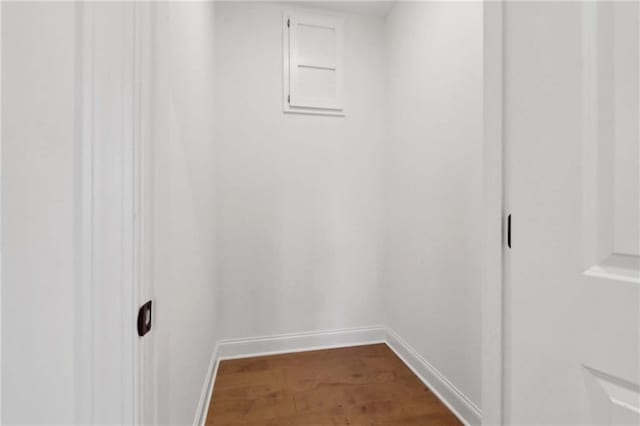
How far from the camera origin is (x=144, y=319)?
20.1 inches

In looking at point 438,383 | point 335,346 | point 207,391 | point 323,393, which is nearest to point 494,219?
point 438,383

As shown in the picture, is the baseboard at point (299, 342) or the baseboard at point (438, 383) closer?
the baseboard at point (438, 383)

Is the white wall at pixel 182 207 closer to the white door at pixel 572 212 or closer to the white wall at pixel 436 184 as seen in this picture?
the white door at pixel 572 212

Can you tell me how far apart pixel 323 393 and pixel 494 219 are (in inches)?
59.6

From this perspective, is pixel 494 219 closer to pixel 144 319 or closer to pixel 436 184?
pixel 144 319

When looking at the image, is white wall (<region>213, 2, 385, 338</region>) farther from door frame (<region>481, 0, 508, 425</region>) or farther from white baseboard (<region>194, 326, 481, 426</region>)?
door frame (<region>481, 0, 508, 425</region>)

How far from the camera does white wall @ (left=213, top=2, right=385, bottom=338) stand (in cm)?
217

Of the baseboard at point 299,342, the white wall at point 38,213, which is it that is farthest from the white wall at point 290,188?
the white wall at point 38,213

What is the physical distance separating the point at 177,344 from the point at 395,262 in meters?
1.71

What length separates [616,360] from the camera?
0.52 meters

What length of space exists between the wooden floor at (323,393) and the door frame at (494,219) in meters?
0.94

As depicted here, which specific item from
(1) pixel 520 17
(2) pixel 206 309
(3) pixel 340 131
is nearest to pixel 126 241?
(1) pixel 520 17

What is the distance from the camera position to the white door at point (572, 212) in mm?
509

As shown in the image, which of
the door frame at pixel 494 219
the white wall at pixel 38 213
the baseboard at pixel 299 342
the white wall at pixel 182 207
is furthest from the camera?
the baseboard at pixel 299 342
